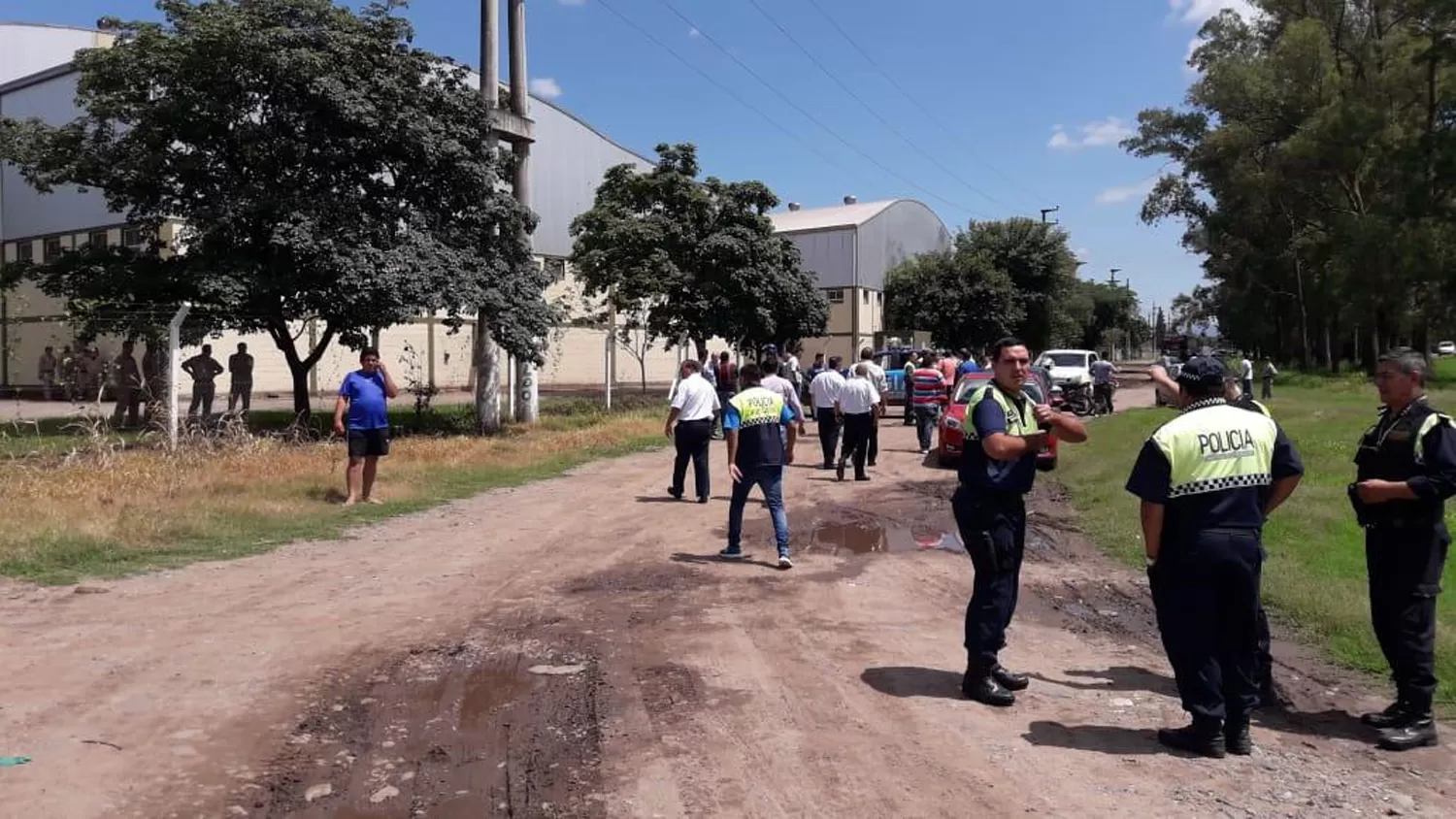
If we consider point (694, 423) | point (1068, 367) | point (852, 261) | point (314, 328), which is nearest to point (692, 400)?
point (694, 423)

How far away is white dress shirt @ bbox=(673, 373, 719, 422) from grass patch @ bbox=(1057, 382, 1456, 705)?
14.0 feet

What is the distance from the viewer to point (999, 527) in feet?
16.5

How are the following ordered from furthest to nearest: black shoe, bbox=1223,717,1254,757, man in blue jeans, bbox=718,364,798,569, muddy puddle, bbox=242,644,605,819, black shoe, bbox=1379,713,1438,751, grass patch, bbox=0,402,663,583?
grass patch, bbox=0,402,663,583 < man in blue jeans, bbox=718,364,798,569 < black shoe, bbox=1379,713,1438,751 < black shoe, bbox=1223,717,1254,757 < muddy puddle, bbox=242,644,605,819

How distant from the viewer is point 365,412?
10.8 metres

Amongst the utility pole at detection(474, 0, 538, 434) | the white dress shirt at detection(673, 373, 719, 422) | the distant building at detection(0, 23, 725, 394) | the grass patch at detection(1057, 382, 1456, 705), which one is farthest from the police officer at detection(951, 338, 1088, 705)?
the distant building at detection(0, 23, 725, 394)

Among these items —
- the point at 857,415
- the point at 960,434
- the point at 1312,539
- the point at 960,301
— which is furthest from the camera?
the point at 960,301

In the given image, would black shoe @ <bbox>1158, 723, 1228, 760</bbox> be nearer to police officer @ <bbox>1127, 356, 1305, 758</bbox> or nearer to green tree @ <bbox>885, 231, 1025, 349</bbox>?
police officer @ <bbox>1127, 356, 1305, 758</bbox>

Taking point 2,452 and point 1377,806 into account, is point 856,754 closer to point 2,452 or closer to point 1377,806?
point 1377,806

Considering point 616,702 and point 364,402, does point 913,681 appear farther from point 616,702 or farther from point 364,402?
point 364,402

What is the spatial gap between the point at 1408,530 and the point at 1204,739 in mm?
1383

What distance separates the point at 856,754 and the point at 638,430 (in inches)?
645

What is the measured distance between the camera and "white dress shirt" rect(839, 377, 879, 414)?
13141 millimetres

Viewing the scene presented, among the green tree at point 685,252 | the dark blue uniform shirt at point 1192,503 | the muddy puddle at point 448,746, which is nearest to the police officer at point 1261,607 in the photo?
the dark blue uniform shirt at point 1192,503

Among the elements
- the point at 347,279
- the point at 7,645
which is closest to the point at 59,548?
the point at 7,645
